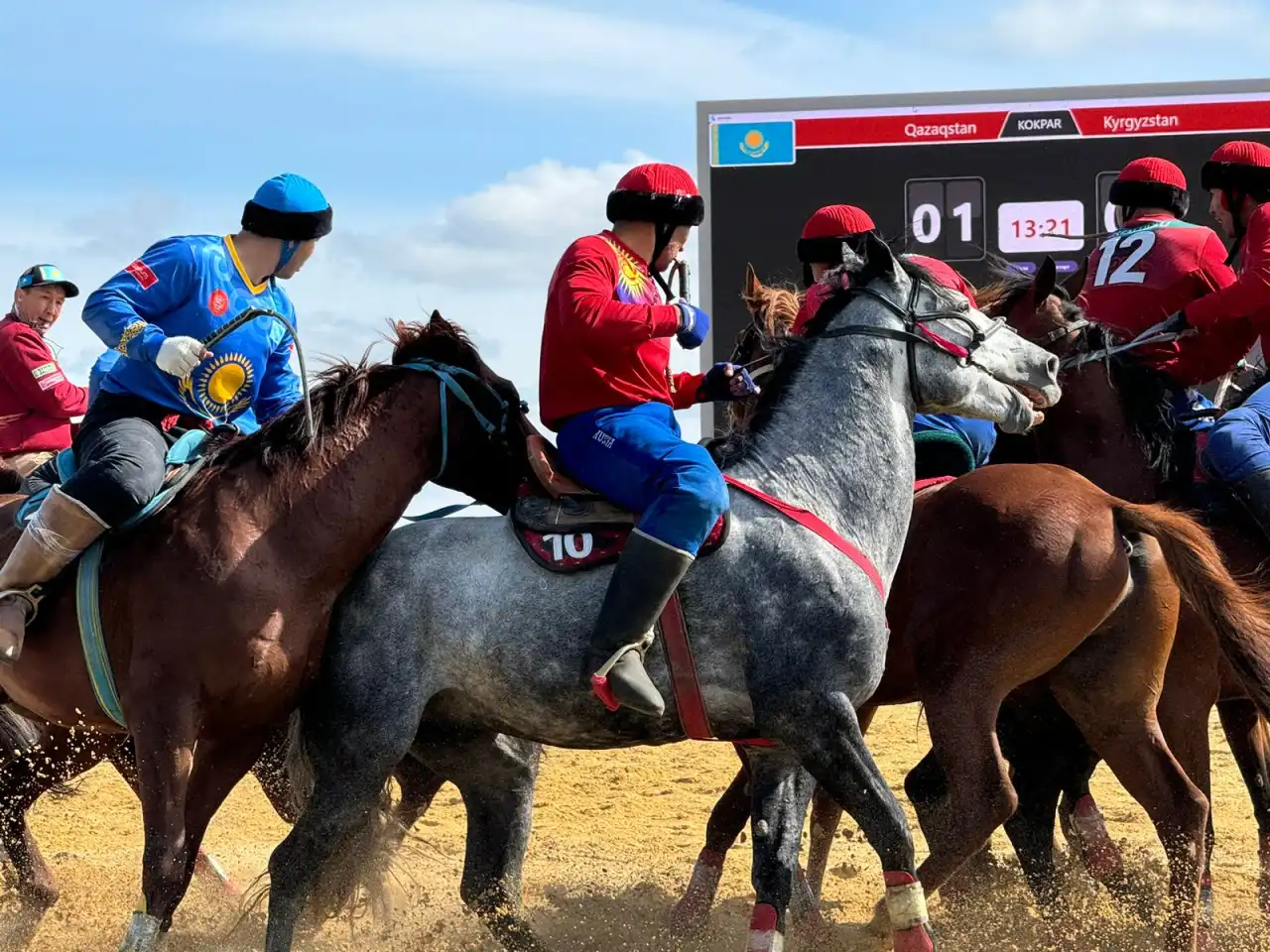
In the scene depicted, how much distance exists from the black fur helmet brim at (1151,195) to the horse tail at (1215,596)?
1787 mm

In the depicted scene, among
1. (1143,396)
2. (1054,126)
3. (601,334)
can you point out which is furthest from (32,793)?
(1054,126)

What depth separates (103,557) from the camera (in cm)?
471

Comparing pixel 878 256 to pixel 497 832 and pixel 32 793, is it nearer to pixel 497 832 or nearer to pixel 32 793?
pixel 497 832

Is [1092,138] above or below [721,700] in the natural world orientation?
above

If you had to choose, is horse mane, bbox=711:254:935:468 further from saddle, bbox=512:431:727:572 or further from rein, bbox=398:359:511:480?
rein, bbox=398:359:511:480

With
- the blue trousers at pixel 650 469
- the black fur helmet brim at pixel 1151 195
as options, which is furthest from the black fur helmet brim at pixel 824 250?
the blue trousers at pixel 650 469

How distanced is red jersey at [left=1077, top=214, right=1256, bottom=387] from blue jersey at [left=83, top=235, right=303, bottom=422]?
3.38 m

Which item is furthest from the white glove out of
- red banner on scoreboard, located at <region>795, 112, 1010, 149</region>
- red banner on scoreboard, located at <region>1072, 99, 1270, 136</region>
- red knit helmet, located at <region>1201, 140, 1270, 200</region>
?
red banner on scoreboard, located at <region>1072, 99, 1270, 136</region>

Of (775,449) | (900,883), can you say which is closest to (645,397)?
(775,449)

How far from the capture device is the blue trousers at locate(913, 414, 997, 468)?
6051mm

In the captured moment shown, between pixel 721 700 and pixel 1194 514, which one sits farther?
pixel 1194 514

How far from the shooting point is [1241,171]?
6465 mm

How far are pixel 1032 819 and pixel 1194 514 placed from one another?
4.26 feet

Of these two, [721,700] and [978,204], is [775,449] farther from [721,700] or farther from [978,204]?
[978,204]
